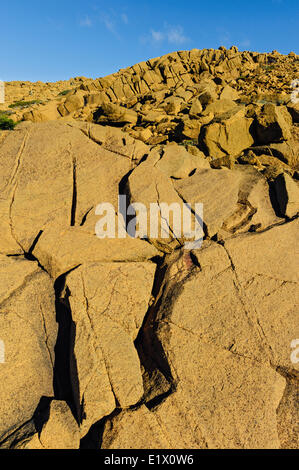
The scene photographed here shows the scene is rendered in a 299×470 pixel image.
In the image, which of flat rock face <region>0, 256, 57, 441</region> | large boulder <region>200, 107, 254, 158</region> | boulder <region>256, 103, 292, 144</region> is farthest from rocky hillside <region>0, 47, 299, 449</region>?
boulder <region>256, 103, 292, 144</region>

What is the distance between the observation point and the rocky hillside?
5163mm

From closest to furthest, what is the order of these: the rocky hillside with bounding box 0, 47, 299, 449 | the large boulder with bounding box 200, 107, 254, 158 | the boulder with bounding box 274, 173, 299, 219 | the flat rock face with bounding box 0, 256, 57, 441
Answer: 1. the rocky hillside with bounding box 0, 47, 299, 449
2. the flat rock face with bounding box 0, 256, 57, 441
3. the boulder with bounding box 274, 173, 299, 219
4. the large boulder with bounding box 200, 107, 254, 158

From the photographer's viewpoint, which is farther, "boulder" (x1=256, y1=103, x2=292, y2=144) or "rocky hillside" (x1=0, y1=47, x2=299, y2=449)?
"boulder" (x1=256, y1=103, x2=292, y2=144)

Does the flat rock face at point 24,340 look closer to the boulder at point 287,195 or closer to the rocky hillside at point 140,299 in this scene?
the rocky hillside at point 140,299

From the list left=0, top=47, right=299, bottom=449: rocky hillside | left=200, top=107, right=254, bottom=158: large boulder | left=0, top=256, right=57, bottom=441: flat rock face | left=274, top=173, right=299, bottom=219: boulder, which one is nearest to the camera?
left=0, top=47, right=299, bottom=449: rocky hillside

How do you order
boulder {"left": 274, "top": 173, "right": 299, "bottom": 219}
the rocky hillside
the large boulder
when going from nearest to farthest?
the rocky hillside
boulder {"left": 274, "top": 173, "right": 299, "bottom": 219}
the large boulder

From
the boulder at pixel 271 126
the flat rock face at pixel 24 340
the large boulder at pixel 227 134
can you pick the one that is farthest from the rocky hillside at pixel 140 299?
the boulder at pixel 271 126

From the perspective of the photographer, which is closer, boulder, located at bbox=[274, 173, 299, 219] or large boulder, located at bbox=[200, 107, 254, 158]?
boulder, located at bbox=[274, 173, 299, 219]

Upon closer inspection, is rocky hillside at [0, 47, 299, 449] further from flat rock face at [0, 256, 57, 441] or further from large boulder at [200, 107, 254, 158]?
large boulder at [200, 107, 254, 158]

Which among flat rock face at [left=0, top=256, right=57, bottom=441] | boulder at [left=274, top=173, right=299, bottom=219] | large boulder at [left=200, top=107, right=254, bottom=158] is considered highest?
large boulder at [left=200, top=107, right=254, bottom=158]

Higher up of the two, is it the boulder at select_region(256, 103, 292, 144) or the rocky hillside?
the boulder at select_region(256, 103, 292, 144)

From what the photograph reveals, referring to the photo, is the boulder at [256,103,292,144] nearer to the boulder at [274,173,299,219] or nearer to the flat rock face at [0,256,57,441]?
the boulder at [274,173,299,219]

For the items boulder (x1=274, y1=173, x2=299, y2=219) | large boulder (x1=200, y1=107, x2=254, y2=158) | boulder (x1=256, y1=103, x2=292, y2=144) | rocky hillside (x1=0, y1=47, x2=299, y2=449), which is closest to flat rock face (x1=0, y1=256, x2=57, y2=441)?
rocky hillside (x1=0, y1=47, x2=299, y2=449)
